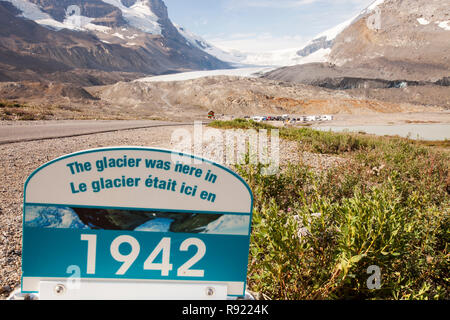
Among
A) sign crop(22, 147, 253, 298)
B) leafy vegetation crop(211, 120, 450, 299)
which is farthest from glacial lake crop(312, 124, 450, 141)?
sign crop(22, 147, 253, 298)

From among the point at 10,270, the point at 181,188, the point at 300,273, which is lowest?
the point at 10,270

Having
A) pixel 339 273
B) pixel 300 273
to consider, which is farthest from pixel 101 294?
pixel 339 273

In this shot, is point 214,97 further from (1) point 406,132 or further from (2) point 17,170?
(2) point 17,170

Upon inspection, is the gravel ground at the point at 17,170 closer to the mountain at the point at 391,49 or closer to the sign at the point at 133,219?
the sign at the point at 133,219

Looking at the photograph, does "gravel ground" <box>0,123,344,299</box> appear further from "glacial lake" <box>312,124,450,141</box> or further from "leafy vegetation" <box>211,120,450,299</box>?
"glacial lake" <box>312,124,450,141</box>

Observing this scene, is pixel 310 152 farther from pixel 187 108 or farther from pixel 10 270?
pixel 187 108
